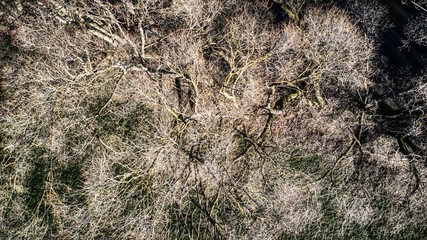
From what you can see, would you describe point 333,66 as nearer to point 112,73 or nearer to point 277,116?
point 277,116

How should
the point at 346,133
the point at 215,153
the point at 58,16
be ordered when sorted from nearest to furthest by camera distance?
the point at 58,16
the point at 215,153
the point at 346,133

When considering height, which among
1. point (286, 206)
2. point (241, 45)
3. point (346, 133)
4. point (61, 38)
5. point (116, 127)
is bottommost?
point (116, 127)

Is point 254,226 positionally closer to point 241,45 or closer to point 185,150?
point 185,150

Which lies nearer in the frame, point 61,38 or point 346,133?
point 61,38

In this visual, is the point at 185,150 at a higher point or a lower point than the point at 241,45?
lower

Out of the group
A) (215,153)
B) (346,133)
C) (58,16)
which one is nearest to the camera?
(58,16)

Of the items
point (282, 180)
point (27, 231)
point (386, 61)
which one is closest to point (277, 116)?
point (282, 180)

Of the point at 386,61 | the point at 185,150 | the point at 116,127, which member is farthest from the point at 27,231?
the point at 386,61
